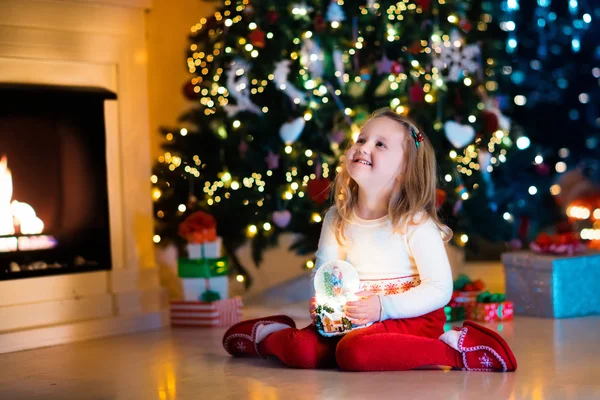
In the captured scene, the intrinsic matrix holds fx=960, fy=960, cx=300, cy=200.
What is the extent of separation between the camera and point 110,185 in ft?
15.0

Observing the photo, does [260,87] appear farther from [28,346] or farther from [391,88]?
[28,346]

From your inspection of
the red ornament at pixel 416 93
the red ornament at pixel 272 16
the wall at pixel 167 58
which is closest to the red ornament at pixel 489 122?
the red ornament at pixel 416 93

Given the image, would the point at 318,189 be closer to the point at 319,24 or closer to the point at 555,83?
the point at 319,24

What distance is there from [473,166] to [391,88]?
66 centimetres

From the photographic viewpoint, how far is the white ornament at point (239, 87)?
4.76 meters

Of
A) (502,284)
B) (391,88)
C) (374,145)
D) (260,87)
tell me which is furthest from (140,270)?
(502,284)

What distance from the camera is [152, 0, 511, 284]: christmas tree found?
187 inches

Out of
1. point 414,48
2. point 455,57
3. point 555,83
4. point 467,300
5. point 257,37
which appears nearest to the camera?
point 467,300

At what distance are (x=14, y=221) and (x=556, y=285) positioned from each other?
2429 millimetres

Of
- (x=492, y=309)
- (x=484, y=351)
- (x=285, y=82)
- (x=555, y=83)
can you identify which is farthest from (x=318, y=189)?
(x=555, y=83)

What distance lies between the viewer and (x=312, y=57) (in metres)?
4.73

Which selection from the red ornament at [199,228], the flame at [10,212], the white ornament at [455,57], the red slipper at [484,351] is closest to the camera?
the red slipper at [484,351]

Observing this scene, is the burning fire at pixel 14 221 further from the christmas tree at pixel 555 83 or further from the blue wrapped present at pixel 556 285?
the christmas tree at pixel 555 83

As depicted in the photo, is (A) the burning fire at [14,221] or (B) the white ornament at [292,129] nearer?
(A) the burning fire at [14,221]
